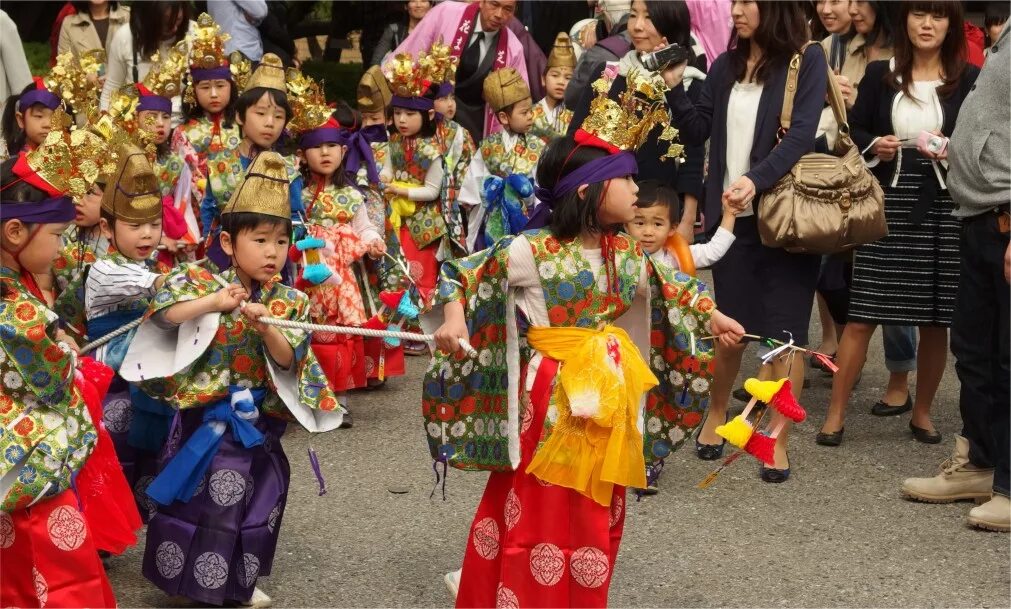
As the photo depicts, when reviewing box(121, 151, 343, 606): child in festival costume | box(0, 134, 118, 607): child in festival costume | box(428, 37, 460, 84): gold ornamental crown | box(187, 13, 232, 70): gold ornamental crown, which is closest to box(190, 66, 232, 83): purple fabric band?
box(187, 13, 232, 70): gold ornamental crown

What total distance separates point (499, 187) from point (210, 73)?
1812 mm

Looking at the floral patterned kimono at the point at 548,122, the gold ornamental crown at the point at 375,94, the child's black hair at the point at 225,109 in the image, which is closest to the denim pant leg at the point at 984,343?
the floral patterned kimono at the point at 548,122

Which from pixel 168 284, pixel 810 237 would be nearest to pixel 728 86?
pixel 810 237

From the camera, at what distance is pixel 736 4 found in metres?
5.92

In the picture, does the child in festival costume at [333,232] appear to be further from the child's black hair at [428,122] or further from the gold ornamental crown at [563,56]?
A: the gold ornamental crown at [563,56]

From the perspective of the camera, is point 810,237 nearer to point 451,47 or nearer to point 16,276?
point 16,276

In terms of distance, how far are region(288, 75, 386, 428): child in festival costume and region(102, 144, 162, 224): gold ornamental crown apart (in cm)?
190

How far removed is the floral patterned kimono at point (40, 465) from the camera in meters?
3.93

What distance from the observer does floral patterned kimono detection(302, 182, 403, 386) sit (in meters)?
6.99

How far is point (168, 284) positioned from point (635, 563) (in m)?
1.96

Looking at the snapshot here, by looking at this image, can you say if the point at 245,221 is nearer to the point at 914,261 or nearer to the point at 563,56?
the point at 914,261

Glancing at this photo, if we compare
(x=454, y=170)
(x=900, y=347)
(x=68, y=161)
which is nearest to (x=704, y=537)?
(x=900, y=347)

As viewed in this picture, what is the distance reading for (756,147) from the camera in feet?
19.7

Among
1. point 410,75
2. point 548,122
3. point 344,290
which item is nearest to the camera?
point 344,290
